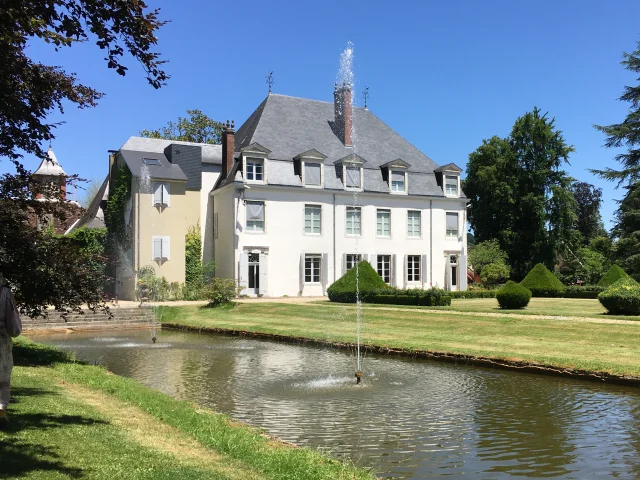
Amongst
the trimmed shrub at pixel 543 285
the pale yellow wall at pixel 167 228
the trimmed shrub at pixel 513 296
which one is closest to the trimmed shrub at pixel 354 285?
the trimmed shrub at pixel 513 296

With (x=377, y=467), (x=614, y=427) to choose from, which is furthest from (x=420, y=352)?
(x=377, y=467)

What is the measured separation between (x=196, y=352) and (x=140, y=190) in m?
19.5

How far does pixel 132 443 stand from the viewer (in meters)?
5.96

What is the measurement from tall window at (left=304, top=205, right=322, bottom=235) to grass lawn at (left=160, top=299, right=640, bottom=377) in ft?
37.1

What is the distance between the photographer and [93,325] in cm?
2412

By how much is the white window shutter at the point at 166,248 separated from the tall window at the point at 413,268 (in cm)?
1527

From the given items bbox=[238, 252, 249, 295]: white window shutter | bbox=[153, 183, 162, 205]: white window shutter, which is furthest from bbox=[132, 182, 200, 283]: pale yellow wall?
bbox=[238, 252, 249, 295]: white window shutter

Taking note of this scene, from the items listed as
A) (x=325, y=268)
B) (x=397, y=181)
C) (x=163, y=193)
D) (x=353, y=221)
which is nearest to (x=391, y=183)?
(x=397, y=181)

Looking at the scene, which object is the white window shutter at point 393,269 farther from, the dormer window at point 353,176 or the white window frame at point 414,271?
the dormer window at point 353,176

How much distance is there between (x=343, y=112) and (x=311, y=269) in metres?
11.1

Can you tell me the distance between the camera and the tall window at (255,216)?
34844 millimetres

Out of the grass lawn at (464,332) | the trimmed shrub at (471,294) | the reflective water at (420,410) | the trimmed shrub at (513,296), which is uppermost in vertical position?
the trimmed shrub at (513,296)

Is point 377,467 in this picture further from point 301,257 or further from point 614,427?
point 301,257

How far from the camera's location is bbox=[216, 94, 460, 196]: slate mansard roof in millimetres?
36531
